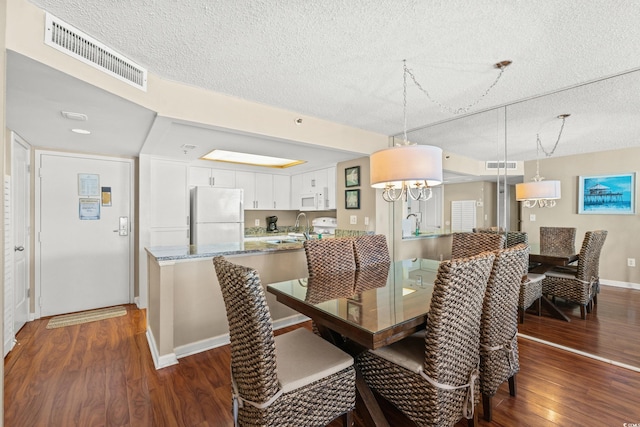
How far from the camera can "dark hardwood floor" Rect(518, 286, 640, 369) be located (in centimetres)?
228

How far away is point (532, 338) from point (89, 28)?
4.04m

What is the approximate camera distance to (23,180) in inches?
117

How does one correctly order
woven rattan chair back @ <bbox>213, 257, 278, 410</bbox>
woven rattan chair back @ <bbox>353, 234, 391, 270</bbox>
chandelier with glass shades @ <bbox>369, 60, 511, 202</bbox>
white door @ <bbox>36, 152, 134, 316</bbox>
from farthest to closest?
white door @ <bbox>36, 152, 134, 316</bbox>
woven rattan chair back @ <bbox>353, 234, 391, 270</bbox>
chandelier with glass shades @ <bbox>369, 60, 511, 202</bbox>
woven rattan chair back @ <bbox>213, 257, 278, 410</bbox>

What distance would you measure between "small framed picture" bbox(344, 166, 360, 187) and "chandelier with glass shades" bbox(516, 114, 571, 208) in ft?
6.15

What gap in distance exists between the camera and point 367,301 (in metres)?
1.62

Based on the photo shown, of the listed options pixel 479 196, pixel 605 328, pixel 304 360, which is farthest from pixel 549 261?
pixel 304 360

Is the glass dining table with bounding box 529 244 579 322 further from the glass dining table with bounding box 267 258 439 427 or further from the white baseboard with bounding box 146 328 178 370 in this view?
the white baseboard with bounding box 146 328 178 370

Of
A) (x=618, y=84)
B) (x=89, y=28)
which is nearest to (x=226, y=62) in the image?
(x=89, y=28)

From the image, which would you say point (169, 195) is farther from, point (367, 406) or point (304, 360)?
point (367, 406)

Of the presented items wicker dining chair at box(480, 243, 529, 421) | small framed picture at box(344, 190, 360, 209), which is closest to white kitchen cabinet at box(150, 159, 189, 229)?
small framed picture at box(344, 190, 360, 209)

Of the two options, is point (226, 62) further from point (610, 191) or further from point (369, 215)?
point (610, 191)

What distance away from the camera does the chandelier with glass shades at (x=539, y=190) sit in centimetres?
258

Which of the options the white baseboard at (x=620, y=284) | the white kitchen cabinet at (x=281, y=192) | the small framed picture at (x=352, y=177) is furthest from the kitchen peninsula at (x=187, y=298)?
the white baseboard at (x=620, y=284)

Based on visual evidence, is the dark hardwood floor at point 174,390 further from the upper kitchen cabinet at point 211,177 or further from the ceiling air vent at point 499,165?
the upper kitchen cabinet at point 211,177
